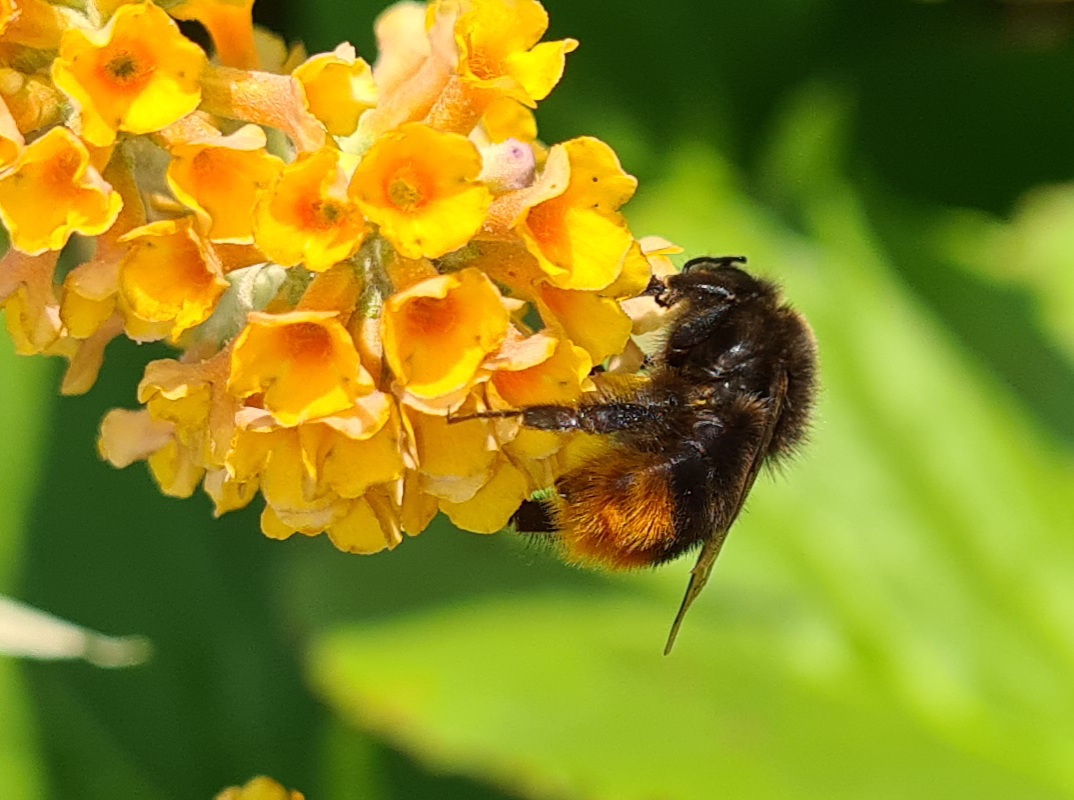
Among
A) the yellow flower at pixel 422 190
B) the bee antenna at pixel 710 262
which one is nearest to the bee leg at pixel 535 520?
the bee antenna at pixel 710 262

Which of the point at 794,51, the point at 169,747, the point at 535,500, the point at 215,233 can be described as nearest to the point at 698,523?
the point at 535,500

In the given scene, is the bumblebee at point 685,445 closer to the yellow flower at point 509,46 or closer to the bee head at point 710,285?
the bee head at point 710,285

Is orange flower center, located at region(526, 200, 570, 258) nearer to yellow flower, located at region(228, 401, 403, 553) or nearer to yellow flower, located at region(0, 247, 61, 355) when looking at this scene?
yellow flower, located at region(228, 401, 403, 553)

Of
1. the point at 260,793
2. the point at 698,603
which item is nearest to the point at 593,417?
the point at 260,793

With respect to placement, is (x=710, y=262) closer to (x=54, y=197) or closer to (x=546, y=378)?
(x=546, y=378)

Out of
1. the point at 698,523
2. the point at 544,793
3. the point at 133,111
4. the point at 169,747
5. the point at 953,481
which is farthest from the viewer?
the point at 953,481

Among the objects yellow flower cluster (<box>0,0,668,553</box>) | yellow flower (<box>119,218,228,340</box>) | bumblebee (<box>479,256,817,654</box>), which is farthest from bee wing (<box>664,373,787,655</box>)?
yellow flower (<box>119,218,228,340</box>)

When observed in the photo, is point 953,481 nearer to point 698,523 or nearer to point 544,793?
point 544,793
